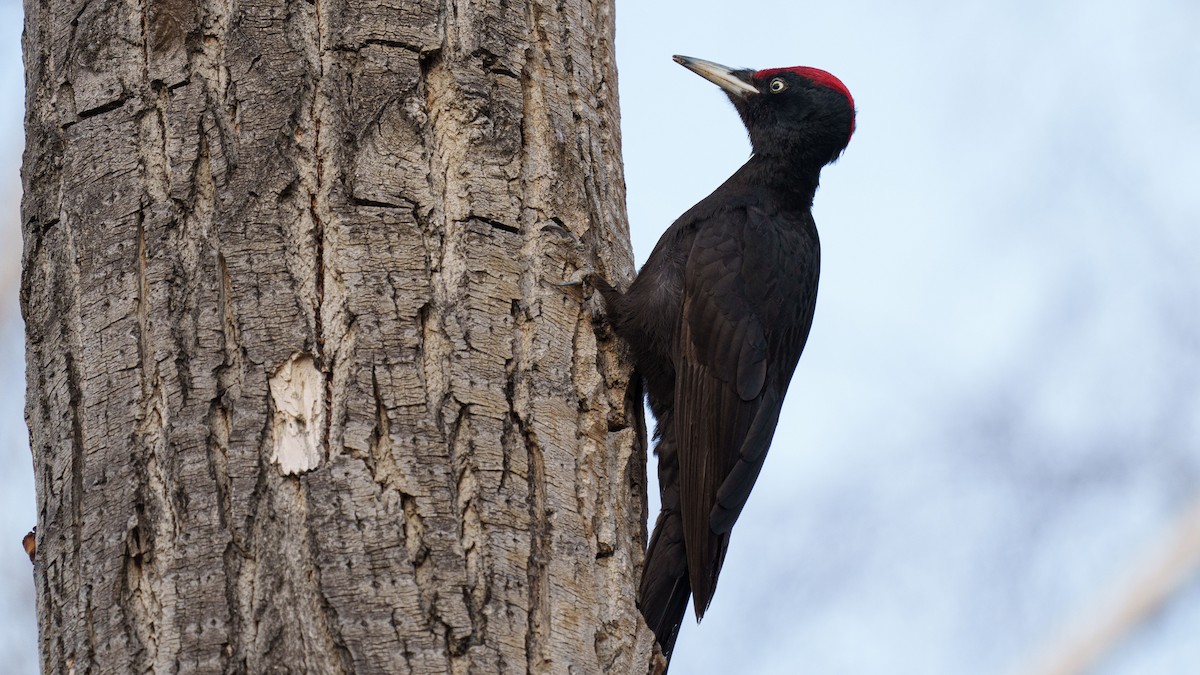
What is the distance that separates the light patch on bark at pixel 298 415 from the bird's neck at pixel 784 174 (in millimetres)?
2114

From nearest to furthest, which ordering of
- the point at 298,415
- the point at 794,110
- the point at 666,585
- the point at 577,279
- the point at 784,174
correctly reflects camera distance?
the point at 298,415 → the point at 577,279 → the point at 666,585 → the point at 784,174 → the point at 794,110

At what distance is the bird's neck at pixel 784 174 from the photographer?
3996 millimetres

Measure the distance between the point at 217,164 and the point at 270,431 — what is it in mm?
547

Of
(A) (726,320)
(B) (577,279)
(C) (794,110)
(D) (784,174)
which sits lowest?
(B) (577,279)

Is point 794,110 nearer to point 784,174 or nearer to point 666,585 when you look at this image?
point 784,174

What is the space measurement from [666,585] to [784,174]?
1.63 m

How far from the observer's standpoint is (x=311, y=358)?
7.32 ft

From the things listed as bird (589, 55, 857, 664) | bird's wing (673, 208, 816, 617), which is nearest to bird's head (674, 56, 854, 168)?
bird (589, 55, 857, 664)

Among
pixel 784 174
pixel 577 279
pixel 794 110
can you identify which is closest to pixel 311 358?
pixel 577 279

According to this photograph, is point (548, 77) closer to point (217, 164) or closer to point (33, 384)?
point (217, 164)

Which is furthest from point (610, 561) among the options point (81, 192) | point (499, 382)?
point (81, 192)

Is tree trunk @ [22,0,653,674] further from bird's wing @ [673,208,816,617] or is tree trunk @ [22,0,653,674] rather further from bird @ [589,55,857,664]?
bird's wing @ [673,208,816,617]

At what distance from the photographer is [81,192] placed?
2393mm

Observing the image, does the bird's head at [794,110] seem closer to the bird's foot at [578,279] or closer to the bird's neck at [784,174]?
the bird's neck at [784,174]
